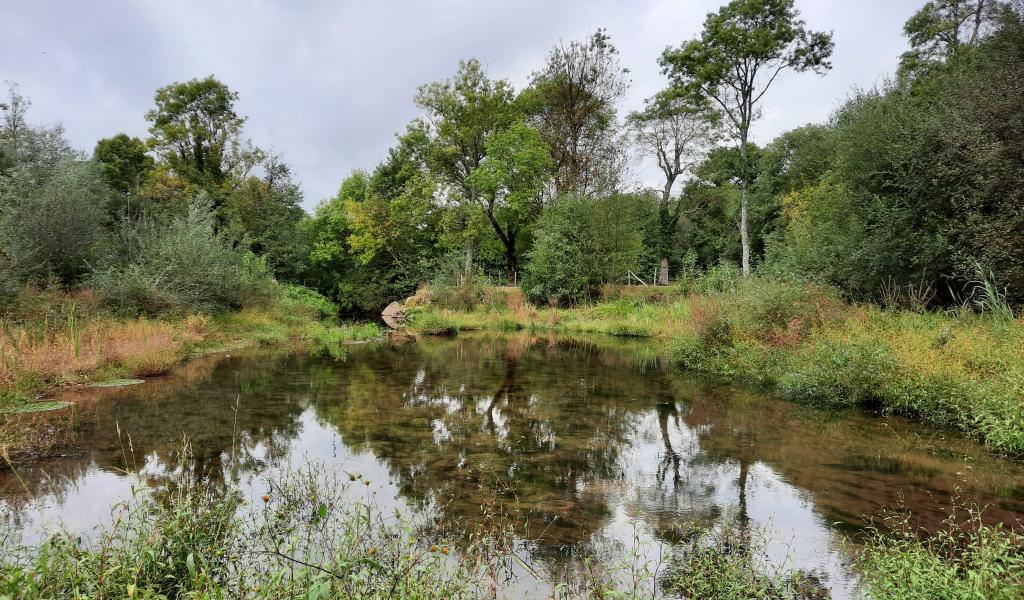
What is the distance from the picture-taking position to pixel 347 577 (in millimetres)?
3506

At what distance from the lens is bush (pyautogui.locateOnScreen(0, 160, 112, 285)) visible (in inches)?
581

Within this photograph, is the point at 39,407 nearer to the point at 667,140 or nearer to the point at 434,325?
the point at 434,325

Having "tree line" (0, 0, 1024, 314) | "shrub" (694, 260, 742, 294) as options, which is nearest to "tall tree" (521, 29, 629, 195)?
"tree line" (0, 0, 1024, 314)

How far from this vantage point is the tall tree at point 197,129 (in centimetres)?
3412

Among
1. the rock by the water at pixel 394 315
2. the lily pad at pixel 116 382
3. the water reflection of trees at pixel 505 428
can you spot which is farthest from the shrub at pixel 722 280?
the rock by the water at pixel 394 315

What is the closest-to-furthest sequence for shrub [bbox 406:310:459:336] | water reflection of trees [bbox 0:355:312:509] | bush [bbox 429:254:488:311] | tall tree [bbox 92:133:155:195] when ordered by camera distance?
water reflection of trees [bbox 0:355:312:509] < shrub [bbox 406:310:459:336] < bush [bbox 429:254:488:311] < tall tree [bbox 92:133:155:195]

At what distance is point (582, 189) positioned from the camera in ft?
101

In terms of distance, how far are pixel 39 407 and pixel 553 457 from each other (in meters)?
9.02

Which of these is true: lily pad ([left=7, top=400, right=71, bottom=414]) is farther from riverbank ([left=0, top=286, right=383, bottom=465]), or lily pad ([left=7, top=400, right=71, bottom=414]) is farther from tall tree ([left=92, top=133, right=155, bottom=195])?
tall tree ([left=92, top=133, right=155, bottom=195])

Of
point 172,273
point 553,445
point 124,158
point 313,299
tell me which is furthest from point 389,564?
point 124,158

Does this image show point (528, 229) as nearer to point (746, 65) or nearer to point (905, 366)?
point (746, 65)

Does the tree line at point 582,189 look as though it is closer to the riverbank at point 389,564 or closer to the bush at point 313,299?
the bush at point 313,299

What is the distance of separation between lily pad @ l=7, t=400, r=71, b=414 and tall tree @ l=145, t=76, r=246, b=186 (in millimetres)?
28752

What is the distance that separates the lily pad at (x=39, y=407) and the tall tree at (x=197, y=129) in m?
28.8
